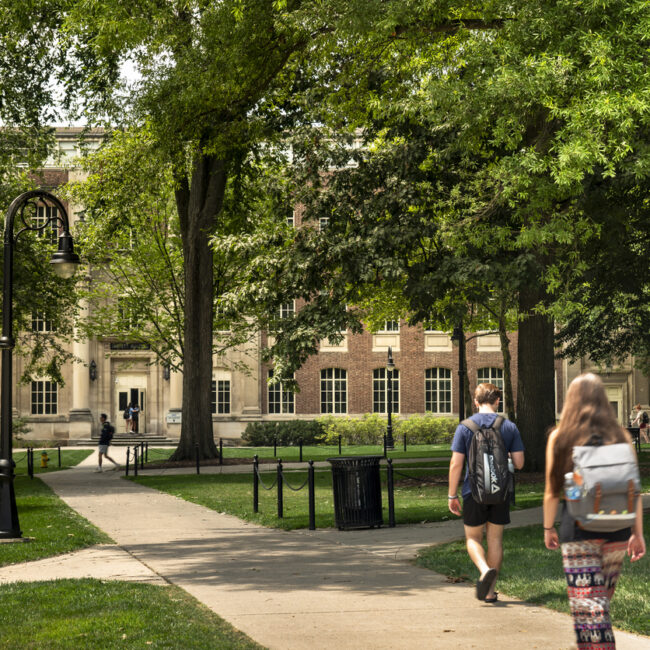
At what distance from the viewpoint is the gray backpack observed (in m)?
5.11

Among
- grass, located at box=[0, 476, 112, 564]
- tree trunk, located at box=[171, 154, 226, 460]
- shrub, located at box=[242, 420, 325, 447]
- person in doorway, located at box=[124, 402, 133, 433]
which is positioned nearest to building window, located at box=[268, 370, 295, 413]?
shrub, located at box=[242, 420, 325, 447]

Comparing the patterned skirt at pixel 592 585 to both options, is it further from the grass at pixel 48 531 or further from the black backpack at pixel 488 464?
the grass at pixel 48 531

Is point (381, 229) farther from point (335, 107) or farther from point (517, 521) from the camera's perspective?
point (517, 521)

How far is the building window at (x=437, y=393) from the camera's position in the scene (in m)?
48.4

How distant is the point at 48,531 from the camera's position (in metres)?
13.6

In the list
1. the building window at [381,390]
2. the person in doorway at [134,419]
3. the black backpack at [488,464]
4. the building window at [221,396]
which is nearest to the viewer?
the black backpack at [488,464]

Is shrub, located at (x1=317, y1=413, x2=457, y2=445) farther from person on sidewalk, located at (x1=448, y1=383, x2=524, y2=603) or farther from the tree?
→ person on sidewalk, located at (x1=448, y1=383, x2=524, y2=603)

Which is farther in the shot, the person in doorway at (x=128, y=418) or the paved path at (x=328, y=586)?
the person in doorway at (x=128, y=418)

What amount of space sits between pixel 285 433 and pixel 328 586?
3680 centimetres

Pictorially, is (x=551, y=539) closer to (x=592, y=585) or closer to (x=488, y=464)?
(x=592, y=585)

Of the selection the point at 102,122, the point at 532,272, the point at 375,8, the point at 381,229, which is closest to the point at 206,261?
the point at 102,122

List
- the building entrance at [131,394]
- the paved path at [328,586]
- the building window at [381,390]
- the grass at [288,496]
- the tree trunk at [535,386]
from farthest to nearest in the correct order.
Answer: the building entrance at [131,394]
the building window at [381,390]
the tree trunk at [535,386]
the grass at [288,496]
the paved path at [328,586]

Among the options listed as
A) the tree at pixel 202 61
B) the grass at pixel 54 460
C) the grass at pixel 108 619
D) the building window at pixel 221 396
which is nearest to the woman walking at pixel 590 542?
the grass at pixel 108 619

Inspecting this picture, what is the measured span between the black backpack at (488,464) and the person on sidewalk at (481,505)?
5 cm
